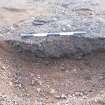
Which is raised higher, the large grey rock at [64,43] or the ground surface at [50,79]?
the large grey rock at [64,43]

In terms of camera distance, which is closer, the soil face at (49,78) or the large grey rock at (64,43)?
the soil face at (49,78)

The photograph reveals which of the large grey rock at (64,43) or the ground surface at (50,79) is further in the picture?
the large grey rock at (64,43)

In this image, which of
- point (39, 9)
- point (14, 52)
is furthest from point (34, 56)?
point (39, 9)

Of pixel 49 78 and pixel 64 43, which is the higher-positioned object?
pixel 64 43

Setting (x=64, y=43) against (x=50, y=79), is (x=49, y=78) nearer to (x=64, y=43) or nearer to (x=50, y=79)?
(x=50, y=79)

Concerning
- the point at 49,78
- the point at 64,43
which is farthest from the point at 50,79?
the point at 64,43

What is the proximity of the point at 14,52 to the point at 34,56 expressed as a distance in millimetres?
249

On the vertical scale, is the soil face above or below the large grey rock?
below

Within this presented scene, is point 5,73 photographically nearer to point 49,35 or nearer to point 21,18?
point 49,35

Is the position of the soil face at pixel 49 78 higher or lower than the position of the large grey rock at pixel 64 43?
lower

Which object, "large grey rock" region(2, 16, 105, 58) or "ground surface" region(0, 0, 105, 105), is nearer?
"ground surface" region(0, 0, 105, 105)

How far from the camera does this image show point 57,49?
4.16 meters

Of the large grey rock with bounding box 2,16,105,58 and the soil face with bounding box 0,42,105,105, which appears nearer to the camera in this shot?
the soil face with bounding box 0,42,105,105

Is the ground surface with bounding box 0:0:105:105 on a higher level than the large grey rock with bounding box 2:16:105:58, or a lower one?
lower
